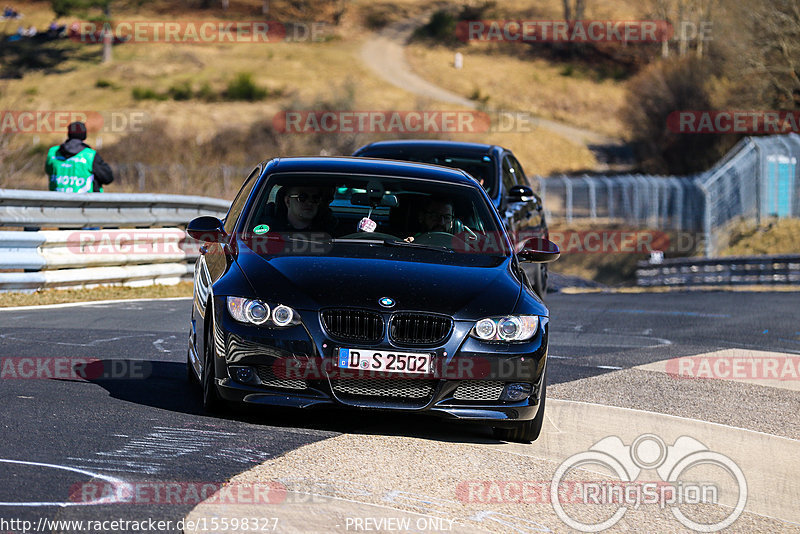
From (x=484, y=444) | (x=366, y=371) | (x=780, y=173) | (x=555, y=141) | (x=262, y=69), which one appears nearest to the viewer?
(x=366, y=371)

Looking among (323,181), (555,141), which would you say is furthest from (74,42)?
(323,181)

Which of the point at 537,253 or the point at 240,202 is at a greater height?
the point at 240,202

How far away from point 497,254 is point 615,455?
5.03 feet

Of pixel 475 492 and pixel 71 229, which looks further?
pixel 71 229

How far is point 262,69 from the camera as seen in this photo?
8994cm

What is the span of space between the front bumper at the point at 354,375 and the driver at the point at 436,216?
4.68ft

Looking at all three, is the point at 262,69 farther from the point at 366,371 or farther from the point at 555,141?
the point at 366,371

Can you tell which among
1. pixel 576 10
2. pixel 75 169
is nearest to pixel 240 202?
pixel 75 169

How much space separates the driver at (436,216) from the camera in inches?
305

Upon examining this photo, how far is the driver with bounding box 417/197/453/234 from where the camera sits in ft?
25.4

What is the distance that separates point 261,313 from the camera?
6367 millimetres

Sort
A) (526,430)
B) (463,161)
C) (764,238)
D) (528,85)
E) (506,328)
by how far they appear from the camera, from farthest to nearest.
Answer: (528,85) → (764,238) → (463,161) → (526,430) → (506,328)

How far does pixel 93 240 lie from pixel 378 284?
337 inches

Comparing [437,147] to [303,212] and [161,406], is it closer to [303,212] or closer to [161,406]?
[303,212]
